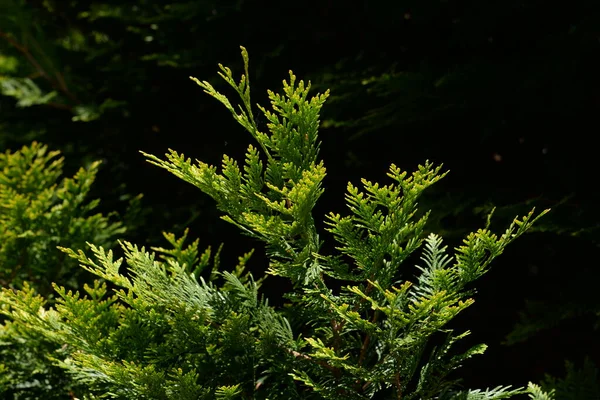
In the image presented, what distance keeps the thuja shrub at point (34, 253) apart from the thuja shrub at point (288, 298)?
0.44m

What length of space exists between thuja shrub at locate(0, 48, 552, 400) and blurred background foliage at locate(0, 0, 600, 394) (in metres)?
0.89

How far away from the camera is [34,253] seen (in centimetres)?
225

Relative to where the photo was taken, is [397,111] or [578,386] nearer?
[578,386]

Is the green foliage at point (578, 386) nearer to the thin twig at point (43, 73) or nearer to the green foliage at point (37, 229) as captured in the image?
the green foliage at point (37, 229)

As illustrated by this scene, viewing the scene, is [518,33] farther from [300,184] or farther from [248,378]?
[248,378]

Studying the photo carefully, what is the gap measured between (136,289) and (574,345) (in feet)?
7.52

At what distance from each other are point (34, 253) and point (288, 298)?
1341 mm

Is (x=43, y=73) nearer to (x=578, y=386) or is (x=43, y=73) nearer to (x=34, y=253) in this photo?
(x=34, y=253)

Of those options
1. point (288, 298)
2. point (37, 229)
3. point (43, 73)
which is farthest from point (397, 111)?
point (43, 73)

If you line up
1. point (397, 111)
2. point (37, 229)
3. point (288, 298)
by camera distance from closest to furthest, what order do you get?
point (288, 298), point (37, 229), point (397, 111)

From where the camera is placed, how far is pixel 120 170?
3455 millimetres

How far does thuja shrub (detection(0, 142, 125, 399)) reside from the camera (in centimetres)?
195

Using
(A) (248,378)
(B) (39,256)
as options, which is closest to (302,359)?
(A) (248,378)

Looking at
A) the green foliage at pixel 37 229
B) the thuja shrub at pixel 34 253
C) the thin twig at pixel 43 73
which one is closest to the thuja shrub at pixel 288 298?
the thuja shrub at pixel 34 253
